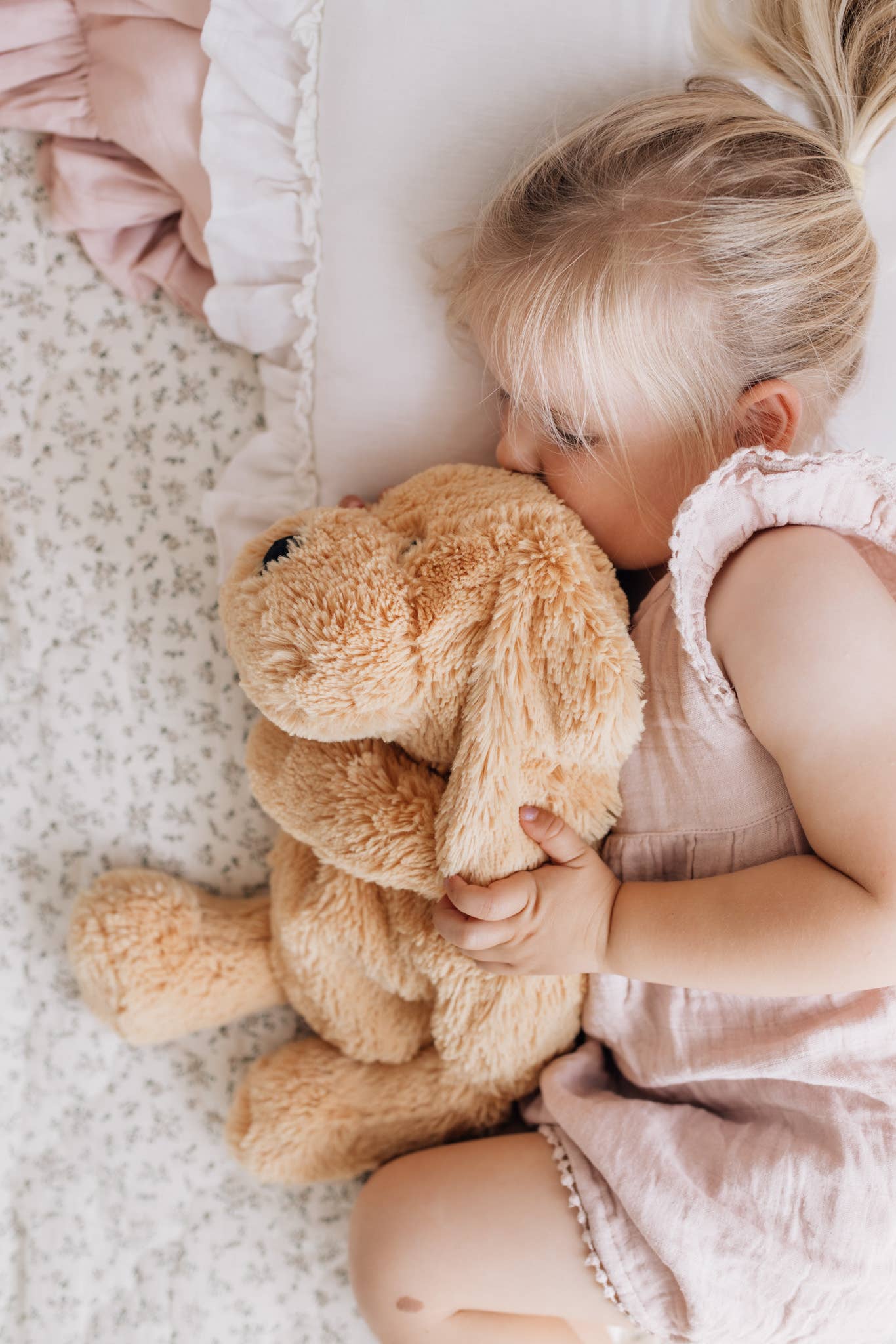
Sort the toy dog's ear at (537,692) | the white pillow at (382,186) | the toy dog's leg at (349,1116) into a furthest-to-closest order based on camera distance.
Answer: the toy dog's leg at (349,1116)
the white pillow at (382,186)
the toy dog's ear at (537,692)

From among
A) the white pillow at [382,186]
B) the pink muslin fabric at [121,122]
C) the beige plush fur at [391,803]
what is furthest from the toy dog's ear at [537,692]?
the pink muslin fabric at [121,122]

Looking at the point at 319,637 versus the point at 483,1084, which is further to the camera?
the point at 483,1084

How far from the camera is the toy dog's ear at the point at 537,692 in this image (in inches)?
23.1

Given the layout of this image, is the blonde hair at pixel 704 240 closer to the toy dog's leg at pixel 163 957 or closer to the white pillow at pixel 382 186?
the white pillow at pixel 382 186

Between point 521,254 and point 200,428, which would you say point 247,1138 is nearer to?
point 200,428

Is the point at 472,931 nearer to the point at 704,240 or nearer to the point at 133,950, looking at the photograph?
the point at 133,950

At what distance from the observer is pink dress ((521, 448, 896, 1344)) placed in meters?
0.67

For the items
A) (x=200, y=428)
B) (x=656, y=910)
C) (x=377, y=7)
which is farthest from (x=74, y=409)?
(x=656, y=910)

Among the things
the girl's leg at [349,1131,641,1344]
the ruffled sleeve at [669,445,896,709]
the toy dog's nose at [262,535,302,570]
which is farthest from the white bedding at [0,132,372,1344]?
the ruffled sleeve at [669,445,896,709]

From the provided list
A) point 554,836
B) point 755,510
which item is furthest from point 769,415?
point 554,836

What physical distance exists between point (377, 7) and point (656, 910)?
0.73 meters

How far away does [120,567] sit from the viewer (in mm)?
906

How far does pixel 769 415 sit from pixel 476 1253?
0.70 m

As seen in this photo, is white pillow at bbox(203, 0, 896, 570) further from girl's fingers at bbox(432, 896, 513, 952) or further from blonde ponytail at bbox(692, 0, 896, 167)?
girl's fingers at bbox(432, 896, 513, 952)
